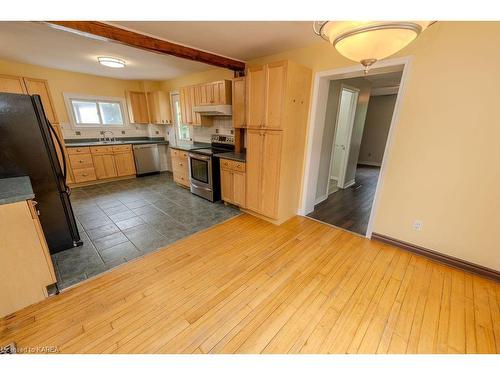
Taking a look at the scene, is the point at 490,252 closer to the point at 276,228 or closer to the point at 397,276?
the point at 397,276

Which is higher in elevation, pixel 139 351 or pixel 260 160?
pixel 260 160

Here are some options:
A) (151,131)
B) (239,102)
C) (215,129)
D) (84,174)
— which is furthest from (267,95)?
(151,131)

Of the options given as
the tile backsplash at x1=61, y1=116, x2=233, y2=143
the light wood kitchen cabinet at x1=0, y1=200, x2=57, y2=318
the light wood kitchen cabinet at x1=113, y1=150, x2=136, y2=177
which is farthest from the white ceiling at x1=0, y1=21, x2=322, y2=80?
the light wood kitchen cabinet at x1=0, y1=200, x2=57, y2=318

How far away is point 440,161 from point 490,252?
102 centimetres

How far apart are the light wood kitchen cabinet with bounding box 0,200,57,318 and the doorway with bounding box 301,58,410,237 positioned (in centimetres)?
313

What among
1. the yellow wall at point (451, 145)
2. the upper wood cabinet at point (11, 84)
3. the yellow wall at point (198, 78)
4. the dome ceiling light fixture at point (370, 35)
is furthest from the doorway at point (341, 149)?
the upper wood cabinet at point (11, 84)

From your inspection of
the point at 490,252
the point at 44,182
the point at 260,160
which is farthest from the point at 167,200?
the point at 490,252

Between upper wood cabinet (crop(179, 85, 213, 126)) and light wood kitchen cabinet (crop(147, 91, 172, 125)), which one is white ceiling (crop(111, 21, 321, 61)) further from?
light wood kitchen cabinet (crop(147, 91, 172, 125))

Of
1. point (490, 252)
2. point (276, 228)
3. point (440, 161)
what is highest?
point (440, 161)

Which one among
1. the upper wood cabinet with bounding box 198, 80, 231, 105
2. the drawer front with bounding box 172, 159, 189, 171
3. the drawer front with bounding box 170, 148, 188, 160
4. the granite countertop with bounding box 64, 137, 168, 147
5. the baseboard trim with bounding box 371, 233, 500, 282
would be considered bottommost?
the baseboard trim with bounding box 371, 233, 500, 282

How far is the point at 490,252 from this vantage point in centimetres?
198

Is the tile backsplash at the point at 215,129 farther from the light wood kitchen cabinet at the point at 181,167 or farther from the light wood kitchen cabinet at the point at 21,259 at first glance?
the light wood kitchen cabinet at the point at 21,259

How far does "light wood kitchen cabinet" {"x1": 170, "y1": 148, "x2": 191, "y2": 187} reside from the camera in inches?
168
